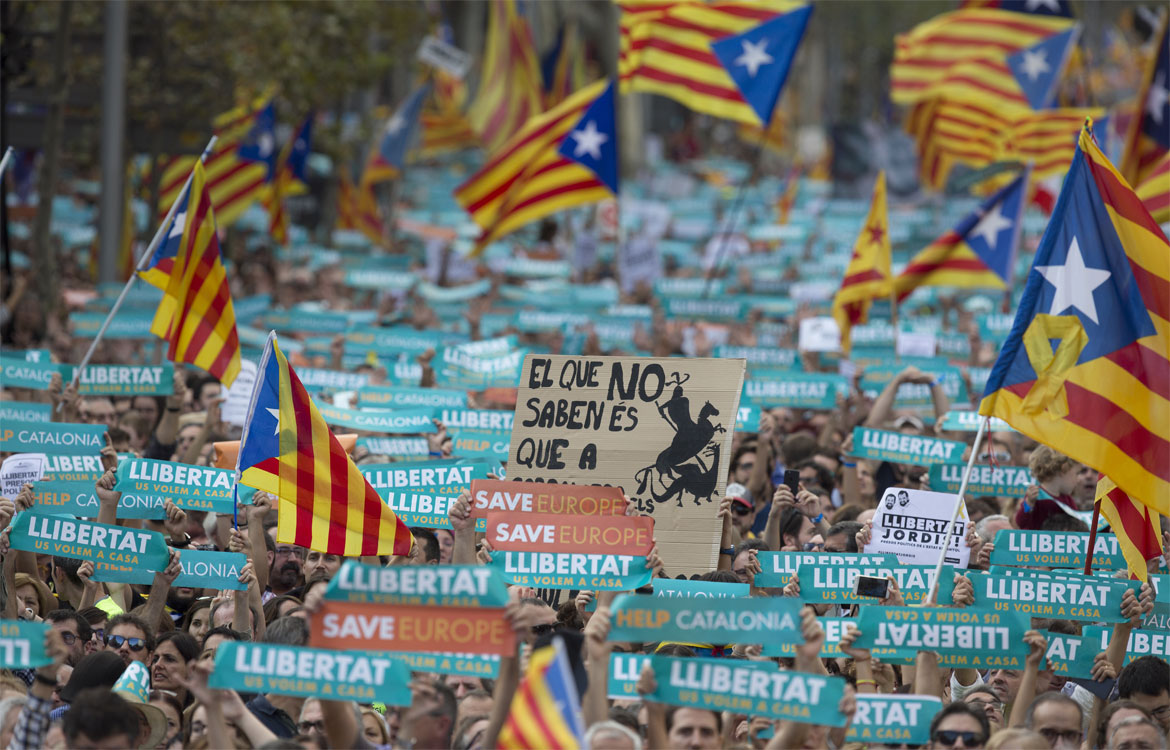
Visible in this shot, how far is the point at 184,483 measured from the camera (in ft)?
30.1

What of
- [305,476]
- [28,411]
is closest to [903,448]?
[305,476]

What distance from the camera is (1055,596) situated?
764 cm

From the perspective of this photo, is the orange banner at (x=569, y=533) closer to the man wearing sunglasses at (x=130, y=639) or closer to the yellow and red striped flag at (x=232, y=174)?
the man wearing sunglasses at (x=130, y=639)

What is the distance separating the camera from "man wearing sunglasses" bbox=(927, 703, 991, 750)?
249 inches

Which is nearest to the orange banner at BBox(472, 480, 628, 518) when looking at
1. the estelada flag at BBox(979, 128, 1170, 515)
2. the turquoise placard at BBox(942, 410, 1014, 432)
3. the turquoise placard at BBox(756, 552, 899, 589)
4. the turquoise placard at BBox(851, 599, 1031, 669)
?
the turquoise placard at BBox(756, 552, 899, 589)

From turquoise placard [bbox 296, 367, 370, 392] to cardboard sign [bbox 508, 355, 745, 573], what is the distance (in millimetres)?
4220

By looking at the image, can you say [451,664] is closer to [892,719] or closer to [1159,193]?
[892,719]

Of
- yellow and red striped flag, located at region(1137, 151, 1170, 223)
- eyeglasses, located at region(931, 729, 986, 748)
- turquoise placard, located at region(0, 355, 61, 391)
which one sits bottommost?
eyeglasses, located at region(931, 729, 986, 748)

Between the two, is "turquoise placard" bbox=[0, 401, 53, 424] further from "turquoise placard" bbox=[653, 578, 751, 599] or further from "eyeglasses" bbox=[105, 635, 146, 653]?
"turquoise placard" bbox=[653, 578, 751, 599]

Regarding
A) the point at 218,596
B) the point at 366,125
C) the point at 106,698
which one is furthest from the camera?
the point at 366,125

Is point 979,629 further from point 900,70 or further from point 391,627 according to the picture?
point 900,70

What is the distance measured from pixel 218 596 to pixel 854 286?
7647mm

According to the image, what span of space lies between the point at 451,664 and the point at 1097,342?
3.38 metres

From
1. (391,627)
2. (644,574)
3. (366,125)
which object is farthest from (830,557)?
(366,125)
